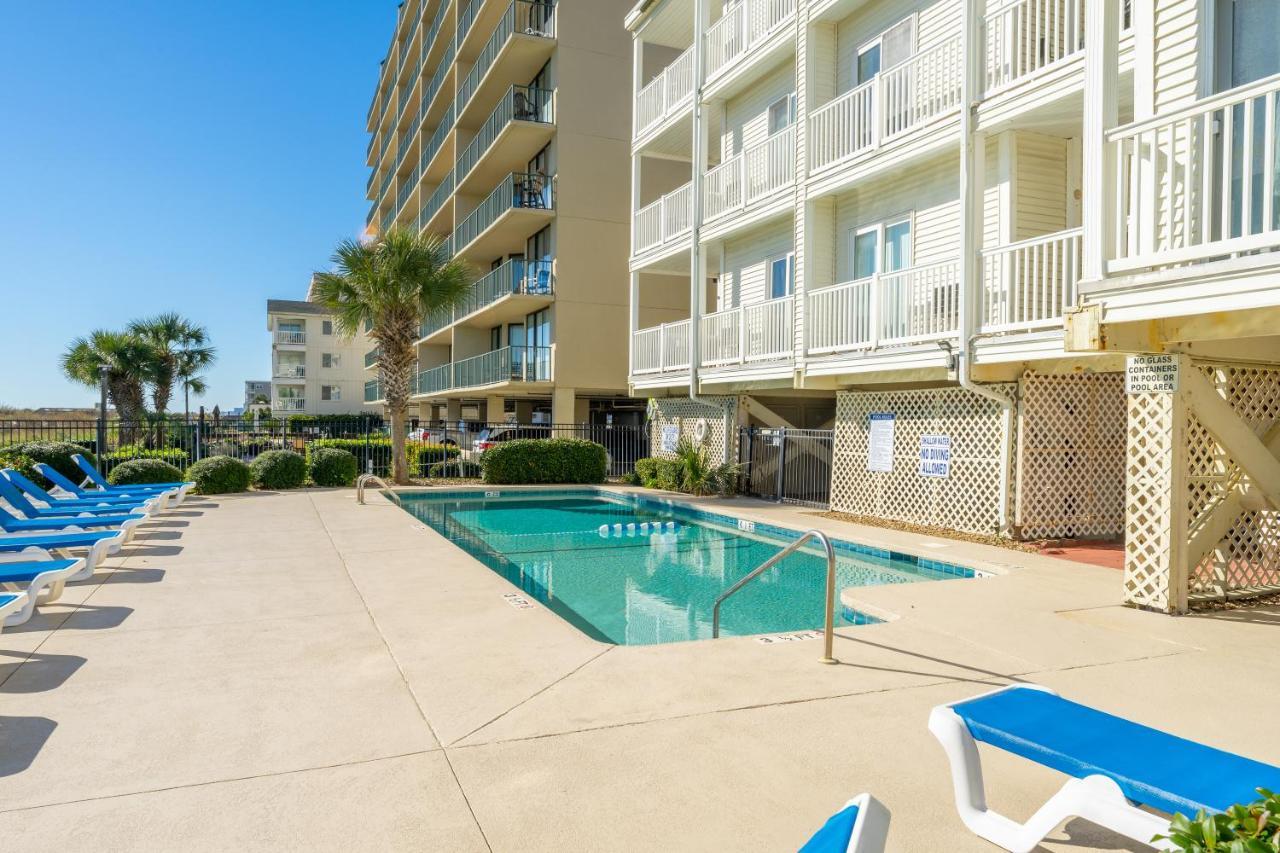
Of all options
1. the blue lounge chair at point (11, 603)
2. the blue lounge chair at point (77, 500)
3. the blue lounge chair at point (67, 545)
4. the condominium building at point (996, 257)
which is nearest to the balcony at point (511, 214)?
the condominium building at point (996, 257)

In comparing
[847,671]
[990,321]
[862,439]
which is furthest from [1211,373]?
[862,439]

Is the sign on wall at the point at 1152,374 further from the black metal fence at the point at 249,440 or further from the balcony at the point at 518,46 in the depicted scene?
the balcony at the point at 518,46

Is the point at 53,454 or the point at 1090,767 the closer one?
the point at 1090,767

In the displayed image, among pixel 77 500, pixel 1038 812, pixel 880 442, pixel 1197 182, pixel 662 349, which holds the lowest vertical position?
pixel 1038 812

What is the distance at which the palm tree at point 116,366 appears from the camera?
34406 mm

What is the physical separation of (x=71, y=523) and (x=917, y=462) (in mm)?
11846

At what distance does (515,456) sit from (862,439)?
32.0ft

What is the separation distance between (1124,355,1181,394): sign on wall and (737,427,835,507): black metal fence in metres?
10.7

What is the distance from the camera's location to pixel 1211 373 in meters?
7.65

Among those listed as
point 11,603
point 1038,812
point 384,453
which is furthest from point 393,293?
point 1038,812

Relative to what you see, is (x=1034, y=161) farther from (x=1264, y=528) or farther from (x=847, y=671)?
(x=847, y=671)

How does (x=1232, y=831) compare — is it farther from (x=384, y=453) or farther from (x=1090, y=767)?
(x=384, y=453)

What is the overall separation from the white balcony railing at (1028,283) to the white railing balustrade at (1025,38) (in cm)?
238

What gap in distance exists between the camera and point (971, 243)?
11508mm
